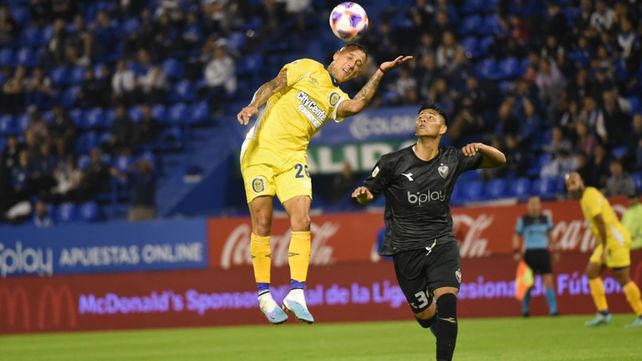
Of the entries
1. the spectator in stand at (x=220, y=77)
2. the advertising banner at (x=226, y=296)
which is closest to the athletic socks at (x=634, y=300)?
the advertising banner at (x=226, y=296)

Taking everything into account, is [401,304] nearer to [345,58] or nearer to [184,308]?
[184,308]

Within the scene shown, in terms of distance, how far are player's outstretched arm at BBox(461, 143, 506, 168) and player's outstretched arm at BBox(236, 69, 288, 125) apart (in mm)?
1911

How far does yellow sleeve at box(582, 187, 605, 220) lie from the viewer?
56.1 feet

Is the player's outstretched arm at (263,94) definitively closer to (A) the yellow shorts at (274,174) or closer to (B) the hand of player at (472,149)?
(A) the yellow shorts at (274,174)

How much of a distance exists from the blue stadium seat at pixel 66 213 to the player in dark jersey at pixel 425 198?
17054 millimetres

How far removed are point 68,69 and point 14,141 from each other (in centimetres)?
320

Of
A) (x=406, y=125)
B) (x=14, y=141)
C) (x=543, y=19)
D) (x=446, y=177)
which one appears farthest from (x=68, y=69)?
(x=446, y=177)

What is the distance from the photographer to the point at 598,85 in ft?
73.4

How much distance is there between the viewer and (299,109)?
1144 cm

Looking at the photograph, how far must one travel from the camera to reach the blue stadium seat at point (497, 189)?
23141 millimetres

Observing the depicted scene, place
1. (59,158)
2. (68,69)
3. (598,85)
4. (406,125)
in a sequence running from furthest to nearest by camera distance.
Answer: (68,69)
(59,158)
(406,125)
(598,85)

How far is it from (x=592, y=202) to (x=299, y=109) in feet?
23.0

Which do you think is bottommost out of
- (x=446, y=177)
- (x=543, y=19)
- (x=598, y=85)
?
(x=446, y=177)

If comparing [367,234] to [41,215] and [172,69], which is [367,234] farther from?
[172,69]
